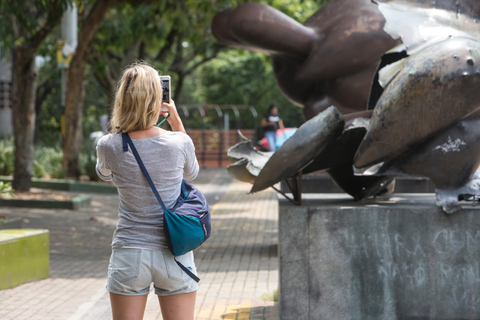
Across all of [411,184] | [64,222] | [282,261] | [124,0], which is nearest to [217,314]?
[282,261]

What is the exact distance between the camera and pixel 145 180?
3.06m

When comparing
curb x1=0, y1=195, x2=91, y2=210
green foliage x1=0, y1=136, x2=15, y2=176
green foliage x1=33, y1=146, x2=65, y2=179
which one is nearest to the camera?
curb x1=0, y1=195, x2=91, y2=210

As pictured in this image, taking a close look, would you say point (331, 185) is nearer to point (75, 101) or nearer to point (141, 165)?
point (141, 165)

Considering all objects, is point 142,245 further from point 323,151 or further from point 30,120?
point 30,120

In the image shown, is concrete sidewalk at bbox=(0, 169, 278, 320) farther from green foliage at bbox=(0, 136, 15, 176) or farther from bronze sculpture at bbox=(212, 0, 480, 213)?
green foliage at bbox=(0, 136, 15, 176)

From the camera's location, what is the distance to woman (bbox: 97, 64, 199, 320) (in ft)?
9.85

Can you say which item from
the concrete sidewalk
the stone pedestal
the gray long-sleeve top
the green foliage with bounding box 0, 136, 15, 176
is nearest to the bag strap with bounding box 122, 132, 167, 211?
the gray long-sleeve top

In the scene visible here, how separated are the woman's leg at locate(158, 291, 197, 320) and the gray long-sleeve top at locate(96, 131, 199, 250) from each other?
251mm

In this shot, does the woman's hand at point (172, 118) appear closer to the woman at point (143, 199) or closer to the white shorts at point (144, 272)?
the woman at point (143, 199)

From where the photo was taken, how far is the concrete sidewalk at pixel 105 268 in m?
5.80

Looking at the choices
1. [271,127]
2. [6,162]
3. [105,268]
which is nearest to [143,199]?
[105,268]

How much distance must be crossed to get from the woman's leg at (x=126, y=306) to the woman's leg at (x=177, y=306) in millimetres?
122

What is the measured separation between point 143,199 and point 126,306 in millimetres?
495

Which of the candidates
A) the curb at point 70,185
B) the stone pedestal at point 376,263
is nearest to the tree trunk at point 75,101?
the curb at point 70,185
